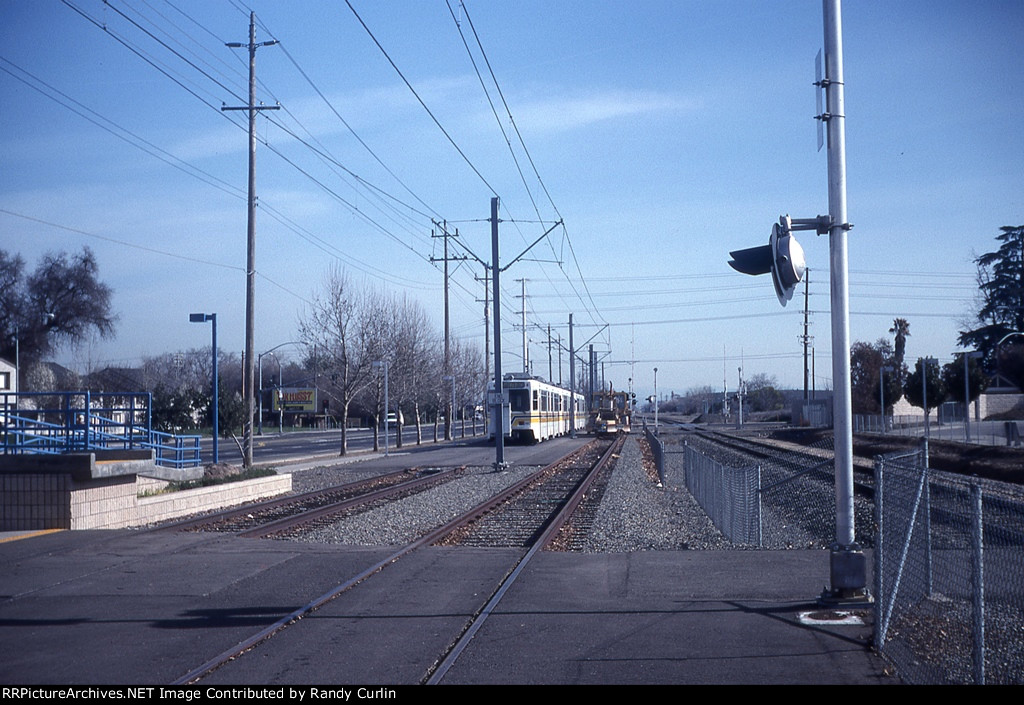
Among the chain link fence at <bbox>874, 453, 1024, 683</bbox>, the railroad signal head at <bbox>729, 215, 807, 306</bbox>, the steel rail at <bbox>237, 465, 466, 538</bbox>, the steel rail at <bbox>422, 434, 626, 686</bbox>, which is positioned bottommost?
the steel rail at <bbox>237, 465, 466, 538</bbox>

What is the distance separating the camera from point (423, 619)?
8.43 meters

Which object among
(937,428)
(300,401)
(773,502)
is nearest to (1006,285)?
(937,428)

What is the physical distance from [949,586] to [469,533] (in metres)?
8.80

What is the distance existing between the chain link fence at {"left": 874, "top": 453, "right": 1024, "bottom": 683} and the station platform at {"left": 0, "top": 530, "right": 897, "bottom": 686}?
36 centimetres

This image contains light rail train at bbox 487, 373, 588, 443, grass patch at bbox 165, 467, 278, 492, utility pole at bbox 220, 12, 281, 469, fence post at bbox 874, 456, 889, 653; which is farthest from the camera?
light rail train at bbox 487, 373, 588, 443

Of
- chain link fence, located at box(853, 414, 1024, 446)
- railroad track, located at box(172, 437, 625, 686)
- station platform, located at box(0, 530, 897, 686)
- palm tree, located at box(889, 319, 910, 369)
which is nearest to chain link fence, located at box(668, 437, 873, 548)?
station platform, located at box(0, 530, 897, 686)

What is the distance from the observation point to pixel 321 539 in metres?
14.4

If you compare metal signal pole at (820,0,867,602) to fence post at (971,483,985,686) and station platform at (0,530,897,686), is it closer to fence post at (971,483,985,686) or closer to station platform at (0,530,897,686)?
station platform at (0,530,897,686)

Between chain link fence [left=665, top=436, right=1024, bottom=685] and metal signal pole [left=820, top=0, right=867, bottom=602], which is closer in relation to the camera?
chain link fence [left=665, top=436, right=1024, bottom=685]

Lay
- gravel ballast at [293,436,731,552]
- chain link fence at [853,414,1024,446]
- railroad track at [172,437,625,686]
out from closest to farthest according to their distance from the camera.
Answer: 1. railroad track at [172,437,625,686]
2. gravel ballast at [293,436,731,552]
3. chain link fence at [853,414,1024,446]

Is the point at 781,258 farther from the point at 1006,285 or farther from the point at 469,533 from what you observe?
the point at 1006,285

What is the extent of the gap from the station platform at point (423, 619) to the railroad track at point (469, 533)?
11 cm

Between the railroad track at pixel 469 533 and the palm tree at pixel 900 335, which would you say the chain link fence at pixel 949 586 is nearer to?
the railroad track at pixel 469 533

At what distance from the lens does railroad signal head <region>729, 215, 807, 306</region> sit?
8.77 meters
